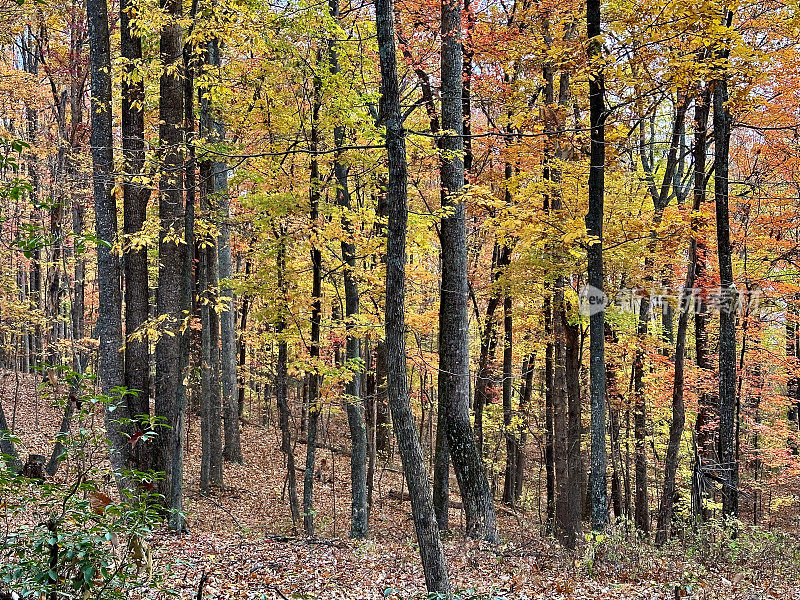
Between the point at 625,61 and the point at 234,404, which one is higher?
the point at 625,61

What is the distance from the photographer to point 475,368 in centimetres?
1755

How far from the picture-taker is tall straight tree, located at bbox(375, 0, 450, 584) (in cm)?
595

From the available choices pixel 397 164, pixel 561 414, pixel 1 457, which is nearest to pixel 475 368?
pixel 561 414

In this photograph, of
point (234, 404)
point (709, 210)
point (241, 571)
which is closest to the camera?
point (241, 571)

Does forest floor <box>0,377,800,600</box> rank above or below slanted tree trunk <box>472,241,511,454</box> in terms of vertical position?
below

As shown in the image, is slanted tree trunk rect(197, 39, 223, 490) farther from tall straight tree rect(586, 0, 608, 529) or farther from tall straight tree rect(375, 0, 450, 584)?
tall straight tree rect(586, 0, 608, 529)

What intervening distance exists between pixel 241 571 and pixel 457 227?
226 inches

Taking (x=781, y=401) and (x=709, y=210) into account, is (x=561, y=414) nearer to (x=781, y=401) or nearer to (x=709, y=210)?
(x=709, y=210)

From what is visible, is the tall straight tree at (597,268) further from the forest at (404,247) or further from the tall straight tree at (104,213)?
the tall straight tree at (104,213)

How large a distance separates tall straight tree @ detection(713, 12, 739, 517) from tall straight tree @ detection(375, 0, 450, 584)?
25.9 feet

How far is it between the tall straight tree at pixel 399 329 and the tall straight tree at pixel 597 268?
457 centimetres

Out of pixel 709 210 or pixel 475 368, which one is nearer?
pixel 709 210
